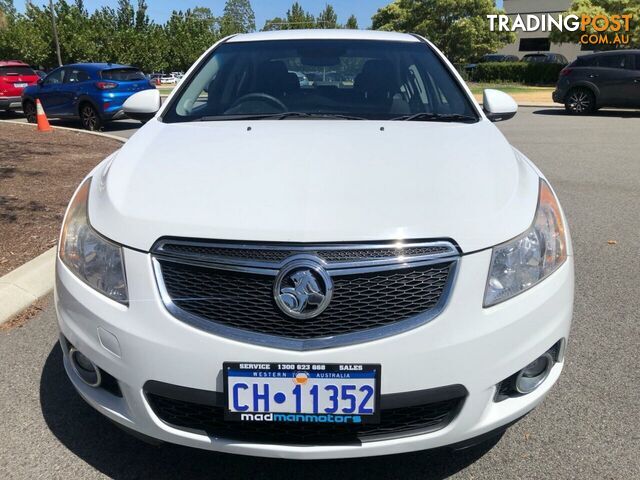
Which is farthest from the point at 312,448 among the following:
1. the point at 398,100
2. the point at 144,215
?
the point at 398,100

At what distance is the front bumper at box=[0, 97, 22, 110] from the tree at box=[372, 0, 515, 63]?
26.5 meters

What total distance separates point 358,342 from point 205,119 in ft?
5.39

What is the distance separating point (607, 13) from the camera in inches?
1280

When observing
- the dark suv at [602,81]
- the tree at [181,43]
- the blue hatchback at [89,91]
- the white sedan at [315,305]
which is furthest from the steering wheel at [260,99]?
the tree at [181,43]

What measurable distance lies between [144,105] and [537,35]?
5313cm

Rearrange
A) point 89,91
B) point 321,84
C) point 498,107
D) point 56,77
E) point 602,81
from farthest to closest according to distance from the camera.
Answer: point 602,81
point 56,77
point 89,91
point 498,107
point 321,84

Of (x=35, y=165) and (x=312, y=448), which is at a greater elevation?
(x=35, y=165)

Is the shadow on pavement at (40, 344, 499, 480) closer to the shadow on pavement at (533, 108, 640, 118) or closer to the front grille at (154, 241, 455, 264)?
the front grille at (154, 241, 455, 264)

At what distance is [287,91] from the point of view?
3.14 m

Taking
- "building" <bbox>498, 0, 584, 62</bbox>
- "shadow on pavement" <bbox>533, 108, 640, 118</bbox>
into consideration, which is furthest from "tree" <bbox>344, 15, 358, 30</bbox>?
"shadow on pavement" <bbox>533, 108, 640, 118</bbox>

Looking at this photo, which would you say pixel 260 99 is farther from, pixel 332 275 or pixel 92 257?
pixel 332 275

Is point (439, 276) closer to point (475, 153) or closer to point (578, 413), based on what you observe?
point (475, 153)

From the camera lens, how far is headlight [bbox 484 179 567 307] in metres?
1.78

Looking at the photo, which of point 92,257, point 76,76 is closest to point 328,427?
point 92,257
